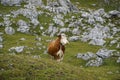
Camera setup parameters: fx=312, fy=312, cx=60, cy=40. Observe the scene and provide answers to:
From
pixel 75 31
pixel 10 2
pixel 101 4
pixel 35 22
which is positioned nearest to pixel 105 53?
pixel 75 31

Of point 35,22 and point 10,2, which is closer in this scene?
point 35,22

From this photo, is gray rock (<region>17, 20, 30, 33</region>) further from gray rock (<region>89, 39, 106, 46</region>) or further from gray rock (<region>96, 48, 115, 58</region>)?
gray rock (<region>96, 48, 115, 58</region>)

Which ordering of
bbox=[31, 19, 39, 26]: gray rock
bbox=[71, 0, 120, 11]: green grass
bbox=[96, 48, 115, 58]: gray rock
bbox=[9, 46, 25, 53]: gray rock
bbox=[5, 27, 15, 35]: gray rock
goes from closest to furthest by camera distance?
bbox=[96, 48, 115, 58]: gray rock < bbox=[9, 46, 25, 53]: gray rock < bbox=[5, 27, 15, 35]: gray rock < bbox=[31, 19, 39, 26]: gray rock < bbox=[71, 0, 120, 11]: green grass

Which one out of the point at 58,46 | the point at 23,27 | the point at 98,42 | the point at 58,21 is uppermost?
the point at 58,46

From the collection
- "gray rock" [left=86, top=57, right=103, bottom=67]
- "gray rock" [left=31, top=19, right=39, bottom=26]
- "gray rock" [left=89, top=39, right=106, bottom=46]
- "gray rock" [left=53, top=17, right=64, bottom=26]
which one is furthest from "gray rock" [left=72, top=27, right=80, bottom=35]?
"gray rock" [left=86, top=57, right=103, bottom=67]

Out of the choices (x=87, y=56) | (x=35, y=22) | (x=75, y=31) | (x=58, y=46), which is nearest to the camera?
(x=58, y=46)

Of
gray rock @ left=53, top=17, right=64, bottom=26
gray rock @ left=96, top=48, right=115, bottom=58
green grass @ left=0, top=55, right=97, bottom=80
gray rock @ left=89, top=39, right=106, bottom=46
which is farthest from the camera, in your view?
gray rock @ left=53, top=17, right=64, bottom=26

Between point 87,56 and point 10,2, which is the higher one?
point 10,2

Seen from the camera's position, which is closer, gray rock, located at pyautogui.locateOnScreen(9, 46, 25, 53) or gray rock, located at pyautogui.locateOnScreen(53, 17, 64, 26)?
gray rock, located at pyautogui.locateOnScreen(9, 46, 25, 53)

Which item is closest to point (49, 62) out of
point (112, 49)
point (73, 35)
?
point (112, 49)

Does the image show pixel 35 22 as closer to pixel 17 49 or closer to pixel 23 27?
pixel 23 27

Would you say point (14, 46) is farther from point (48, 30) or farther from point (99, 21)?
point (99, 21)

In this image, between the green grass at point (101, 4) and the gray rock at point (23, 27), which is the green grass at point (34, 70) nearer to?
the gray rock at point (23, 27)

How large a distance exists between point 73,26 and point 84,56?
21656mm
